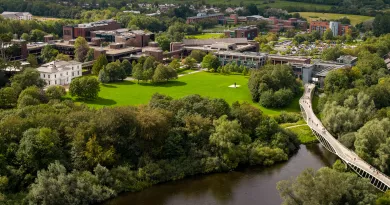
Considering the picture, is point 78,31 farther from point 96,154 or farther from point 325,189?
point 325,189

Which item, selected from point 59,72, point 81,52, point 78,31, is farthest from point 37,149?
point 78,31

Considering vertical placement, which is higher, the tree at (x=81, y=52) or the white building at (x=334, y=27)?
the white building at (x=334, y=27)

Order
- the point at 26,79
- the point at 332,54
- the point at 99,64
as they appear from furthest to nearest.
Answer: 1. the point at 332,54
2. the point at 99,64
3. the point at 26,79

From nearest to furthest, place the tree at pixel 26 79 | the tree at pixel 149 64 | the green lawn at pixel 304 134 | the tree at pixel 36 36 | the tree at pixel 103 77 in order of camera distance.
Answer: the green lawn at pixel 304 134
the tree at pixel 26 79
the tree at pixel 103 77
the tree at pixel 149 64
the tree at pixel 36 36

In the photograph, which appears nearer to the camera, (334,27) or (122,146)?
(122,146)

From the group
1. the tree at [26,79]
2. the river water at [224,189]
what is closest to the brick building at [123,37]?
the tree at [26,79]

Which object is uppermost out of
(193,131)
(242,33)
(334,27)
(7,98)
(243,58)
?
(334,27)

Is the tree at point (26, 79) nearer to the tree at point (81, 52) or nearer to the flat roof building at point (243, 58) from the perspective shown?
the tree at point (81, 52)
